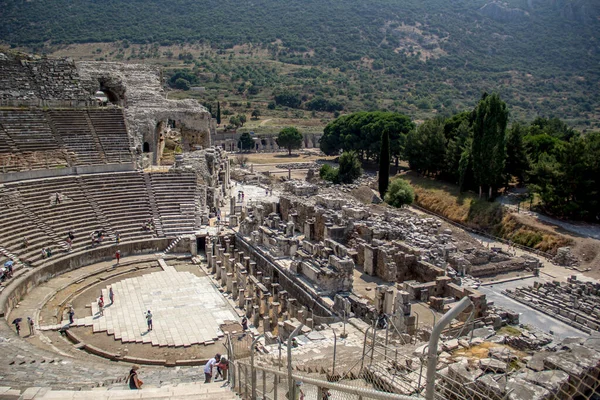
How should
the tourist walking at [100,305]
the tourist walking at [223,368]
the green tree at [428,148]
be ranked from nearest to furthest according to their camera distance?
the tourist walking at [223,368] → the tourist walking at [100,305] → the green tree at [428,148]

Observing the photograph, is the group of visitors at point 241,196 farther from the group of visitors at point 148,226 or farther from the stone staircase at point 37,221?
the stone staircase at point 37,221

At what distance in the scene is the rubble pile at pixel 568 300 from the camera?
19344 millimetres

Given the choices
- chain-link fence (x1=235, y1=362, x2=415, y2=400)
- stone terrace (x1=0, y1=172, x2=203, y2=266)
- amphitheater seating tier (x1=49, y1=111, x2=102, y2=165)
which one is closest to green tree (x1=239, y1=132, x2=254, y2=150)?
amphitheater seating tier (x1=49, y1=111, x2=102, y2=165)

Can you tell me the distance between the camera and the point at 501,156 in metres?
36.0

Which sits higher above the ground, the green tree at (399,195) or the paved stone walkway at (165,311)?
the green tree at (399,195)

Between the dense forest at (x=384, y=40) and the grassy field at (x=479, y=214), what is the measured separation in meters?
59.8

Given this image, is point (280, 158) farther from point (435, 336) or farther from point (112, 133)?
point (435, 336)

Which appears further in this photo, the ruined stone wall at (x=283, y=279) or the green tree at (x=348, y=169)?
the green tree at (x=348, y=169)

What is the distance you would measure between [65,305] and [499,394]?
17.8 meters

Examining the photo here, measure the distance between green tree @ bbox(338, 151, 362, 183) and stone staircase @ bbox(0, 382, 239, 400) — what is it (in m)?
37.4

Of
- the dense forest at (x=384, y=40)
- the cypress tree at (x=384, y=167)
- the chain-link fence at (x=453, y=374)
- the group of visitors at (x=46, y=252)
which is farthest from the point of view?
the dense forest at (x=384, y=40)

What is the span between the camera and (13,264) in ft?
70.3

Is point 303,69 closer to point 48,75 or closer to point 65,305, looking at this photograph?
point 48,75

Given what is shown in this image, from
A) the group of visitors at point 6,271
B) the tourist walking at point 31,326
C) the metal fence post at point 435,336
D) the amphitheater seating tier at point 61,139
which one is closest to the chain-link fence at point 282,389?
the metal fence post at point 435,336
